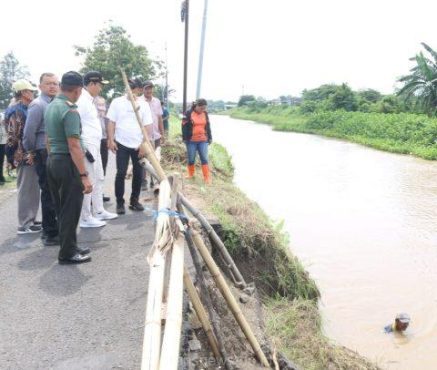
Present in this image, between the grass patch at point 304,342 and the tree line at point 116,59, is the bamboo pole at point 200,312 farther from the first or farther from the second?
the tree line at point 116,59

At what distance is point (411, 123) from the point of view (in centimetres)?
2431

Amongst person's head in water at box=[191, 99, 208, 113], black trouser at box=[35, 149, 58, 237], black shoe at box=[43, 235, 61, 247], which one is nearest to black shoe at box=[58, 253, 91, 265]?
black shoe at box=[43, 235, 61, 247]

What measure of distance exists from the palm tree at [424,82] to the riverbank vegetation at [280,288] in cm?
2455

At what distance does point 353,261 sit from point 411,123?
20.2 meters

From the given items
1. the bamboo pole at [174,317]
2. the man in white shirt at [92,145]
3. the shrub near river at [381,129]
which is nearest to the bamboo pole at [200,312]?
the bamboo pole at [174,317]

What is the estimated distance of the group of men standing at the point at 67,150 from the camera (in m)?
3.57

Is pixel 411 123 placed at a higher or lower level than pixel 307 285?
higher

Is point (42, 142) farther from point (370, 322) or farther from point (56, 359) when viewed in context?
point (370, 322)

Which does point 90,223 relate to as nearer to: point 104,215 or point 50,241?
point 104,215

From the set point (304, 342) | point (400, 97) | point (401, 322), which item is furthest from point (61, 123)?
point (400, 97)

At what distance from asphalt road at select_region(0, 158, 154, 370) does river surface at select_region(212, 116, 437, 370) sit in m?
2.53

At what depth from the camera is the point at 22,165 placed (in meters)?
4.56

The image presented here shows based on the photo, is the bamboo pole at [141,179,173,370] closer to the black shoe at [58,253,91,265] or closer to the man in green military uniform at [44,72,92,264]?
the man in green military uniform at [44,72,92,264]

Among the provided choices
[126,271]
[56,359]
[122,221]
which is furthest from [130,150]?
[56,359]
